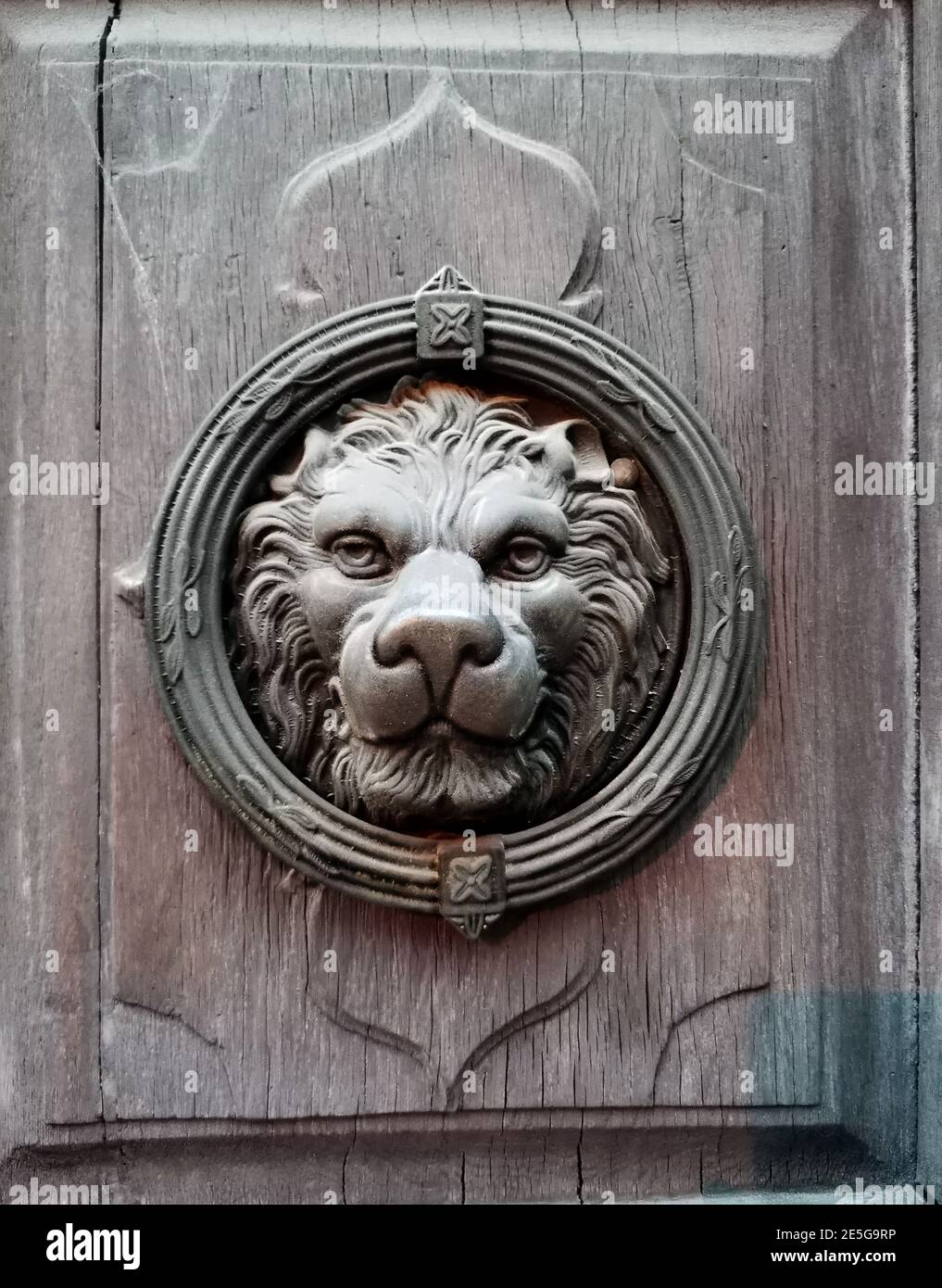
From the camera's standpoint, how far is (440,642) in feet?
4.75

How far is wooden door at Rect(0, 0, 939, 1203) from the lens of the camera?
167 cm

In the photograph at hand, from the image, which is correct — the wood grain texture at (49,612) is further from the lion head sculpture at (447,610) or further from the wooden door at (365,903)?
the lion head sculpture at (447,610)

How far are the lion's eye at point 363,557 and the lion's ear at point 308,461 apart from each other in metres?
0.12

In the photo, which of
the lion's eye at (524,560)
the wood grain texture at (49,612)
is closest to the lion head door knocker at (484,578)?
the lion's eye at (524,560)

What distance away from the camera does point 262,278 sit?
169 centimetres

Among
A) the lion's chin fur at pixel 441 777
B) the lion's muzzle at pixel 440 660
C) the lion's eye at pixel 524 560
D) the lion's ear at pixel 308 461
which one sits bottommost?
the lion's chin fur at pixel 441 777

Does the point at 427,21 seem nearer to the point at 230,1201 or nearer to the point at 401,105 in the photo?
the point at 401,105

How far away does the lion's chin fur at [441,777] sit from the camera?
60.8 inches

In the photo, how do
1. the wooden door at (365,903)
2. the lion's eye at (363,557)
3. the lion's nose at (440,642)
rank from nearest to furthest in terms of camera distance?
1. the lion's nose at (440,642)
2. the lion's eye at (363,557)
3. the wooden door at (365,903)

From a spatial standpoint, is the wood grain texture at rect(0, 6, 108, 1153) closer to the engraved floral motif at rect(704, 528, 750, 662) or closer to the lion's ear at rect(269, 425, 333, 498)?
the lion's ear at rect(269, 425, 333, 498)

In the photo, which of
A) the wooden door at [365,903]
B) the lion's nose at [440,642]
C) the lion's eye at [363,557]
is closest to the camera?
the lion's nose at [440,642]

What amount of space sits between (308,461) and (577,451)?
342mm

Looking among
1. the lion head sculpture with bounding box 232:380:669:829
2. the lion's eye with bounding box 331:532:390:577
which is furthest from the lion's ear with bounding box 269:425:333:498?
the lion's eye with bounding box 331:532:390:577

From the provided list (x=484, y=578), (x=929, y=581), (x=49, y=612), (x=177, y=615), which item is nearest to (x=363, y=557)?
(x=484, y=578)
